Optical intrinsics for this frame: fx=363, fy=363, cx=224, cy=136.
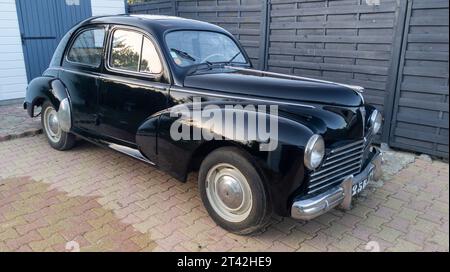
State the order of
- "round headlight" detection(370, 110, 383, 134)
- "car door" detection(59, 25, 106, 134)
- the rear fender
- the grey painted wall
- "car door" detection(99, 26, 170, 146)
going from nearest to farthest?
"round headlight" detection(370, 110, 383, 134)
"car door" detection(99, 26, 170, 146)
"car door" detection(59, 25, 106, 134)
the rear fender
the grey painted wall

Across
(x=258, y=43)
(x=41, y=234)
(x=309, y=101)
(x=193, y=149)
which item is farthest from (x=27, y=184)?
(x=258, y=43)

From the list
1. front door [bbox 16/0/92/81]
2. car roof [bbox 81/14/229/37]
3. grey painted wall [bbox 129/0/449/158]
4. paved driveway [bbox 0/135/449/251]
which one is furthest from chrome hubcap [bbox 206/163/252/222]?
front door [bbox 16/0/92/81]

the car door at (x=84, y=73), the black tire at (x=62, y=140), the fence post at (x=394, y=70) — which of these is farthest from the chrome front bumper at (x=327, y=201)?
the black tire at (x=62, y=140)

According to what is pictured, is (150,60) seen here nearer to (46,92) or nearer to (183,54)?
(183,54)

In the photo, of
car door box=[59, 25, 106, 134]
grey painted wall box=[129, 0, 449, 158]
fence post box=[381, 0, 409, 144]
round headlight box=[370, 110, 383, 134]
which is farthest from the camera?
fence post box=[381, 0, 409, 144]

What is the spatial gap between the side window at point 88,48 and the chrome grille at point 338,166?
2762 mm

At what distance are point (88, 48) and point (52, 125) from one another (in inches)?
53.0

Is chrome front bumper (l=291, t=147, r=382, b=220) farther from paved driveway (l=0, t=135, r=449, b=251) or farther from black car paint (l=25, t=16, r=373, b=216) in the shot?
paved driveway (l=0, t=135, r=449, b=251)

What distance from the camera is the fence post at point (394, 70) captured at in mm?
4766

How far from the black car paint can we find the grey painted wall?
1742 millimetres

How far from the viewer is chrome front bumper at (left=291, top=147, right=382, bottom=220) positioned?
264cm

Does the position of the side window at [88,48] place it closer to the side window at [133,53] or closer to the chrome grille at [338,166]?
the side window at [133,53]

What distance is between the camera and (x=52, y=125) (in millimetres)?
5031

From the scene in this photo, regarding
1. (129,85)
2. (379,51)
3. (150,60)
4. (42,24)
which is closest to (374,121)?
(379,51)
